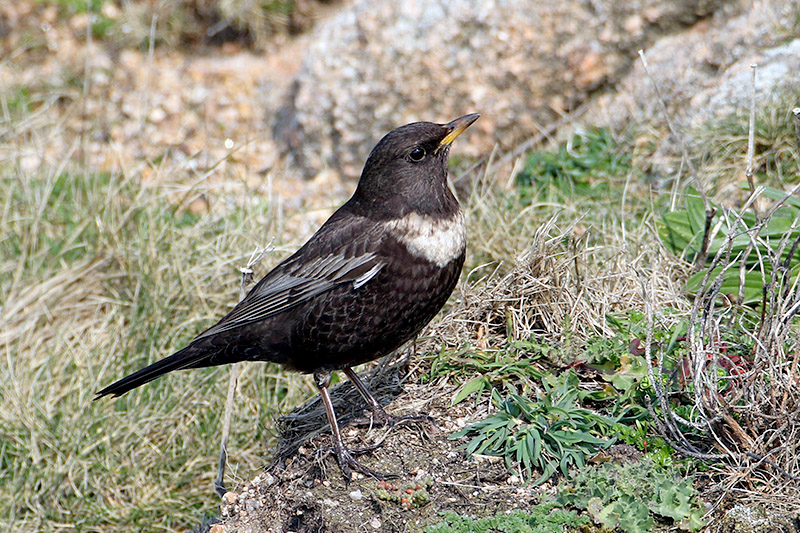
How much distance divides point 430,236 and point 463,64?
3.10 m

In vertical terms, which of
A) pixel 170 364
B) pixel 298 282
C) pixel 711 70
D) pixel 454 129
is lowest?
pixel 170 364

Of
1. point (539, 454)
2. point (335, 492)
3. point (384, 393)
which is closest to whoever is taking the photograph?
point (539, 454)

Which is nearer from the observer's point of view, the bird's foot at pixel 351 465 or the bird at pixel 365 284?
the bird's foot at pixel 351 465

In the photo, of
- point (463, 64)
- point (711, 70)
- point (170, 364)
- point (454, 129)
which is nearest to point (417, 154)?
point (454, 129)

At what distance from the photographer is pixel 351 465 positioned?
3.10 metres

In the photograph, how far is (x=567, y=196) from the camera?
16.1ft

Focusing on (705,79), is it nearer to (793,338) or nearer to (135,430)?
(793,338)

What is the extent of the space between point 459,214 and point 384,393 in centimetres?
82

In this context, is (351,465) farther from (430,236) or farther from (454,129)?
(454,129)

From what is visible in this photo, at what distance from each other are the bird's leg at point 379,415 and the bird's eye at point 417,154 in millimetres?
866

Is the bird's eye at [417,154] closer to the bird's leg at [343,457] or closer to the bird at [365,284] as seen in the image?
the bird at [365,284]

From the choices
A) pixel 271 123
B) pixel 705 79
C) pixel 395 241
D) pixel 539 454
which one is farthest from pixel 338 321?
pixel 271 123

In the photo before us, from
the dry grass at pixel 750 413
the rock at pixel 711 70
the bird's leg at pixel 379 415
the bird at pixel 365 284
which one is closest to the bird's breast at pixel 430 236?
the bird at pixel 365 284

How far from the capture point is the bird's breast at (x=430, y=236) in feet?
10.4
